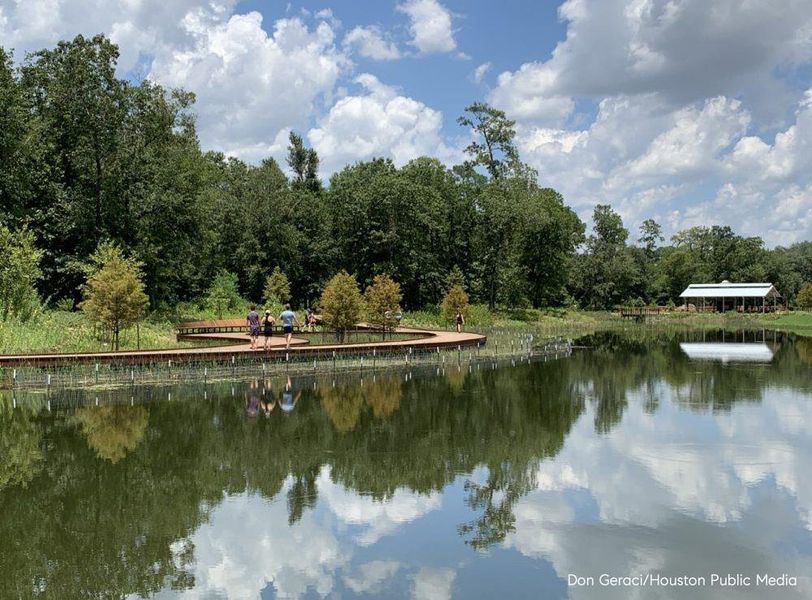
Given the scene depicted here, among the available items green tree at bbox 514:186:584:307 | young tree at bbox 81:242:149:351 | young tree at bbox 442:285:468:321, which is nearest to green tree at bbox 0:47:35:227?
young tree at bbox 81:242:149:351

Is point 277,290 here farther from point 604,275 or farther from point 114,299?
point 604,275

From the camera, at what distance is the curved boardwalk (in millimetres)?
25531

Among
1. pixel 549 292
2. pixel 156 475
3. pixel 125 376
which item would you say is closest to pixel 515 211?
pixel 549 292

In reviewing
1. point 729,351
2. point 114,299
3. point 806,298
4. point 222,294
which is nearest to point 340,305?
point 114,299

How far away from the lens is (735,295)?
93.8 meters

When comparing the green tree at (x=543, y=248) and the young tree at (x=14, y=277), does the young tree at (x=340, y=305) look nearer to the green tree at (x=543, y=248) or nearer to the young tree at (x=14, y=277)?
the young tree at (x=14, y=277)

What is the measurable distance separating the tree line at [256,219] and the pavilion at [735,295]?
7.91 m

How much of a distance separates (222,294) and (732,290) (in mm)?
70308

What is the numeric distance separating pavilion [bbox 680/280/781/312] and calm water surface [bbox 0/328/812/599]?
76.4 m

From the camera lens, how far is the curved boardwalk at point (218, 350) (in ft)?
83.8

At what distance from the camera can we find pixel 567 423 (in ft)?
68.4

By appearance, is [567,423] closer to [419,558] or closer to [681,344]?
[419,558]

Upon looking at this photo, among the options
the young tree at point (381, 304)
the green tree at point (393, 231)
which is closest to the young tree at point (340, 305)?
the young tree at point (381, 304)

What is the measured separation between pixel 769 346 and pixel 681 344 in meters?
5.90
